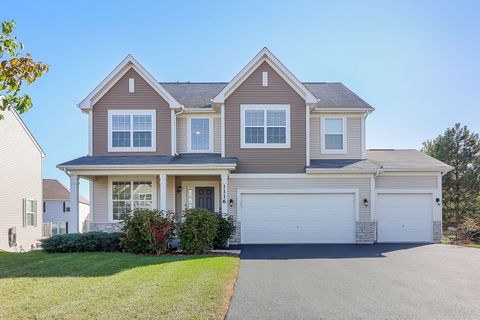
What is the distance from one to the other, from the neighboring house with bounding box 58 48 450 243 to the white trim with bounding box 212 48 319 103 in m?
0.04

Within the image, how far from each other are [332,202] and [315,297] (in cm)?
1034

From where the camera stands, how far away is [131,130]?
60.6ft

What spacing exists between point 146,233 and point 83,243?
2.45 m

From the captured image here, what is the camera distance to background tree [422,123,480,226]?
29.9 m

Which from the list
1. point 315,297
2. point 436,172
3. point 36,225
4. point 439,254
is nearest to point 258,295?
point 315,297

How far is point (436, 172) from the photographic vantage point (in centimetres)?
1859

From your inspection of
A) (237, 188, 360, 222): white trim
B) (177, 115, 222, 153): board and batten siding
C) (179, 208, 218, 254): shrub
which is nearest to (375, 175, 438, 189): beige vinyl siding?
(237, 188, 360, 222): white trim

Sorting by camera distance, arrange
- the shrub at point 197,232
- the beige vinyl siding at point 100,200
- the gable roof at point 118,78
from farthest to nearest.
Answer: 1. the beige vinyl siding at point 100,200
2. the gable roof at point 118,78
3. the shrub at point 197,232

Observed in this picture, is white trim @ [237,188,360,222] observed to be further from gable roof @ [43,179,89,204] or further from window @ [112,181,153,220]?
gable roof @ [43,179,89,204]

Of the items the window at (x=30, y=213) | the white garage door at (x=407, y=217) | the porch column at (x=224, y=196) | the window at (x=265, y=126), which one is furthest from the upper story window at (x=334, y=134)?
the window at (x=30, y=213)

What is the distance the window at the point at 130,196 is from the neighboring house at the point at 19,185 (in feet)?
22.3

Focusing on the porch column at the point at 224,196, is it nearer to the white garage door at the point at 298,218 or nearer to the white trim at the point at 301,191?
the white trim at the point at 301,191

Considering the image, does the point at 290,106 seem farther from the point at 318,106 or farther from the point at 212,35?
the point at 212,35

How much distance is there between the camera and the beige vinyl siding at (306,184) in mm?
17984
